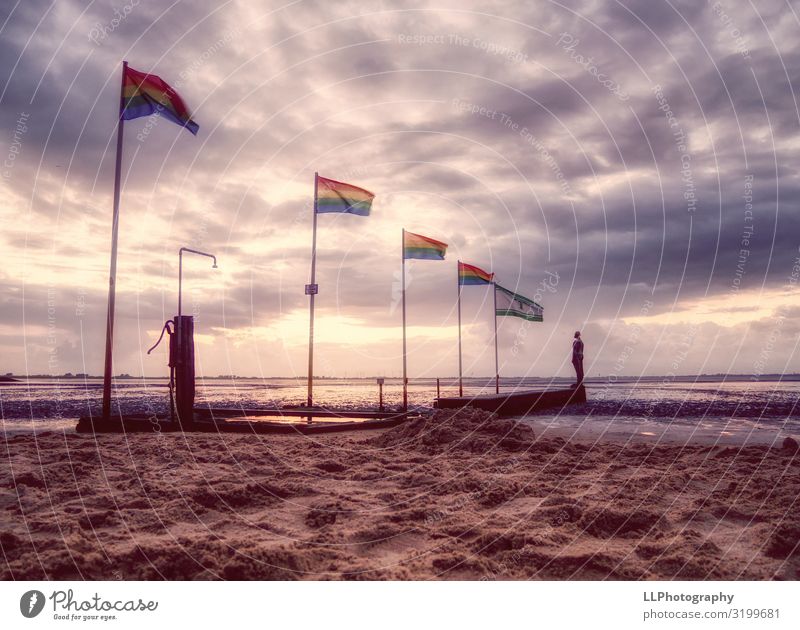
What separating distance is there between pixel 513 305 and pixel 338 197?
13.9 metres

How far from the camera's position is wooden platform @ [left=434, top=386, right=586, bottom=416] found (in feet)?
67.2

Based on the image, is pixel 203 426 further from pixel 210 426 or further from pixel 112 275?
pixel 112 275

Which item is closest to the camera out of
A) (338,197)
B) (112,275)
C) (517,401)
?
(112,275)

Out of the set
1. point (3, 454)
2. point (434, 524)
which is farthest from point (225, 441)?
point (434, 524)

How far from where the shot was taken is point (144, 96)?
15.4 meters

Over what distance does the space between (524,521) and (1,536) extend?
5.48m

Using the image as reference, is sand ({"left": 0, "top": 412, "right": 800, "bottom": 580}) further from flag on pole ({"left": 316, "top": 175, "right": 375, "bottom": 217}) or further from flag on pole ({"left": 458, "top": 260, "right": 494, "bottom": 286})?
flag on pole ({"left": 458, "top": 260, "right": 494, "bottom": 286})

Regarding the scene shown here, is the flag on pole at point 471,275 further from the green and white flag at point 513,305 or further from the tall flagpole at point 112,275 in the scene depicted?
the tall flagpole at point 112,275

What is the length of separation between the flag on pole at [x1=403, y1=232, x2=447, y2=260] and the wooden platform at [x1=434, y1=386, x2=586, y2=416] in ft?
23.4

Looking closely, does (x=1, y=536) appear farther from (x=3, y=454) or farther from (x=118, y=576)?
(x=3, y=454)

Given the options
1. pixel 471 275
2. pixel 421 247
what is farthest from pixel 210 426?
pixel 471 275

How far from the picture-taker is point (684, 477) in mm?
9008

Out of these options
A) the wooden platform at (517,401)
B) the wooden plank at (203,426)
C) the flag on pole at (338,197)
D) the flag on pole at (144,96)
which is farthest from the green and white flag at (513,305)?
the flag on pole at (144,96)

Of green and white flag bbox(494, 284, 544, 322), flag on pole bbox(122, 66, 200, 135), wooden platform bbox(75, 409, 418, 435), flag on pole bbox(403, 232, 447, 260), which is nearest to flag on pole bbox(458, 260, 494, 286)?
green and white flag bbox(494, 284, 544, 322)
